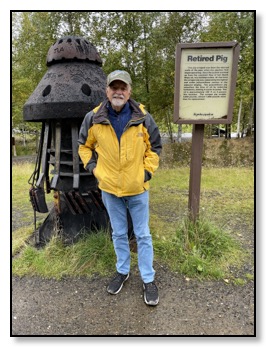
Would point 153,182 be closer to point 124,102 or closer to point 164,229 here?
point 164,229

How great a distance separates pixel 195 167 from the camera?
12.3 ft

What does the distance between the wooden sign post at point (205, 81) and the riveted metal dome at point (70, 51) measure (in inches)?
45.7

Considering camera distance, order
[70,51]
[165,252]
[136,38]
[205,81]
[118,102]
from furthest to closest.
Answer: [136,38], [165,252], [70,51], [205,81], [118,102]

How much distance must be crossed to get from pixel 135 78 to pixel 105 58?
1790 mm

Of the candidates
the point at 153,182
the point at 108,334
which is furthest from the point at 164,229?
the point at 153,182

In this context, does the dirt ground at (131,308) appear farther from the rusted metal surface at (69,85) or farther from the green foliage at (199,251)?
the rusted metal surface at (69,85)

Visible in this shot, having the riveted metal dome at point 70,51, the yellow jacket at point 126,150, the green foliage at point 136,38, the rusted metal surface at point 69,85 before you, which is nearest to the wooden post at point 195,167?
the yellow jacket at point 126,150

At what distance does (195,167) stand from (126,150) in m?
1.43

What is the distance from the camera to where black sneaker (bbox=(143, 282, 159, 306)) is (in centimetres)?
286

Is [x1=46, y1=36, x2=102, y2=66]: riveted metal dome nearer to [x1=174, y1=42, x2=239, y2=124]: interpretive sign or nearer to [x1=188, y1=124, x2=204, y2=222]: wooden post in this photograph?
[x1=174, y1=42, x2=239, y2=124]: interpretive sign

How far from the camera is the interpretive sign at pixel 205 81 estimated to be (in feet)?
10.9

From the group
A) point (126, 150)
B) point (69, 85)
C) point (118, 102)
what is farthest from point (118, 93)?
point (69, 85)

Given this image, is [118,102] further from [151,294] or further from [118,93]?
[151,294]

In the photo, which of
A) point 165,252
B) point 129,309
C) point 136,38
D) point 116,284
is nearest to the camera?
point 129,309
